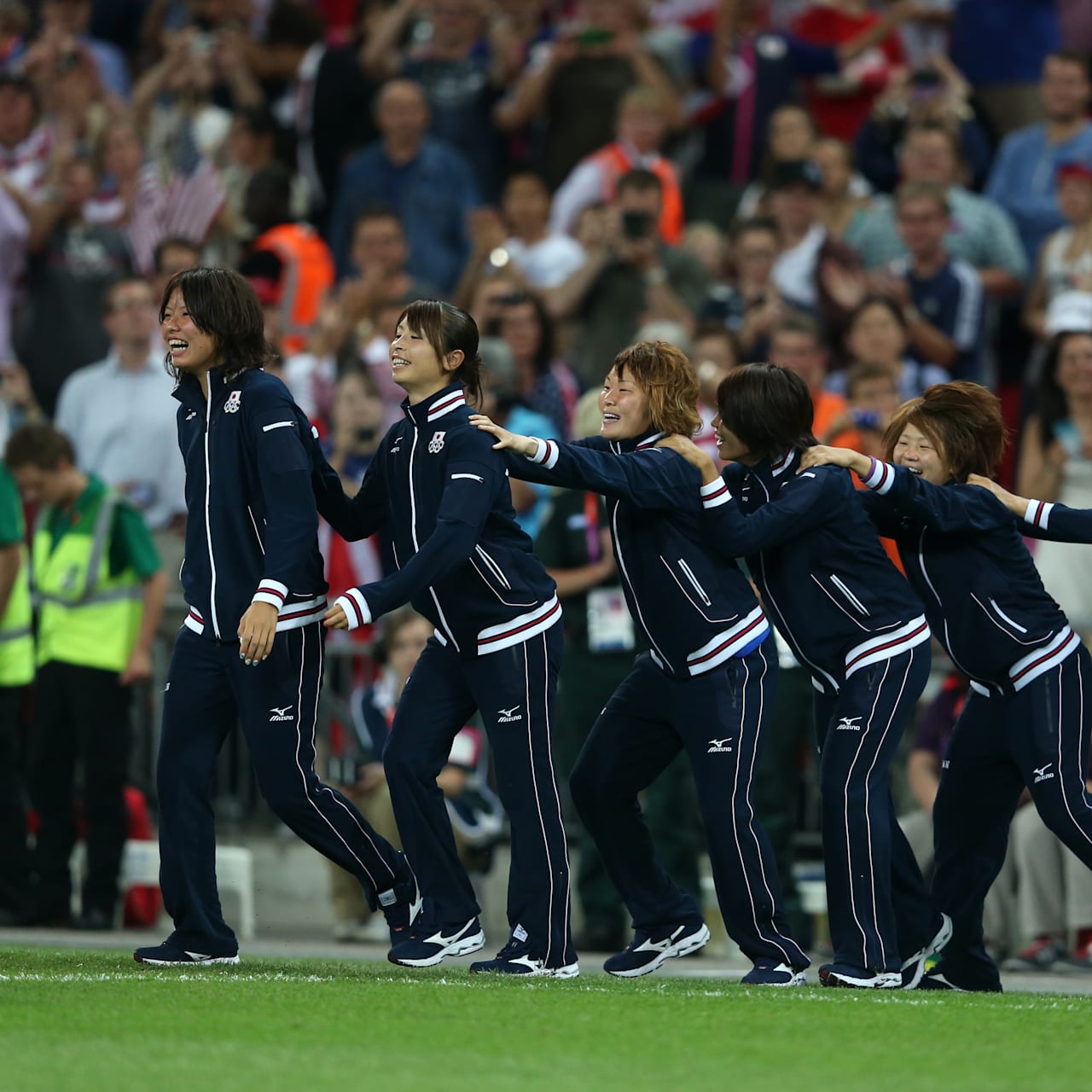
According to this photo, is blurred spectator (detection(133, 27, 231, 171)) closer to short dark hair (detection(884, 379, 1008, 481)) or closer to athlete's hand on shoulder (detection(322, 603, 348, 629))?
short dark hair (detection(884, 379, 1008, 481))

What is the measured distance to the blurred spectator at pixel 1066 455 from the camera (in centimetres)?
993

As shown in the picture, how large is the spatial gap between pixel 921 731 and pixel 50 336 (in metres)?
6.34

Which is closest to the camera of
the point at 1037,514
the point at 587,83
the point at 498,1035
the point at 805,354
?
the point at 498,1035

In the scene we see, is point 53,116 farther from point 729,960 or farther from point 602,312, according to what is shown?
point 729,960

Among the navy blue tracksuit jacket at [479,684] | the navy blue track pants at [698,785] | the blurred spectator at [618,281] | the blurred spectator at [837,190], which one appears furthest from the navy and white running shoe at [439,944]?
the blurred spectator at [837,190]

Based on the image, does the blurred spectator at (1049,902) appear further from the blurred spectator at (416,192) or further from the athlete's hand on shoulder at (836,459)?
the blurred spectator at (416,192)

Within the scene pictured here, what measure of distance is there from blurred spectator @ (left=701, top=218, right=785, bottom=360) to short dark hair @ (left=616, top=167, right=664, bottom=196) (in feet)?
1.88

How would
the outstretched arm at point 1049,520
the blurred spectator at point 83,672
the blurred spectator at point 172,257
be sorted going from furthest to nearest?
the blurred spectator at point 172,257
the blurred spectator at point 83,672
the outstretched arm at point 1049,520

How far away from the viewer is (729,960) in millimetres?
9789

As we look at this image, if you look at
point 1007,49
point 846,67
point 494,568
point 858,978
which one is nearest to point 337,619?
point 494,568

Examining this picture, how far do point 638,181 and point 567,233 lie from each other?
1419 millimetres

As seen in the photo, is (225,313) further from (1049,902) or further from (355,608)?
(1049,902)

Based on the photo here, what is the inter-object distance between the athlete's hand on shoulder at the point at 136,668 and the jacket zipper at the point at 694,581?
13.2 feet

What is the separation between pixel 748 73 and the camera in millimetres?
14953
